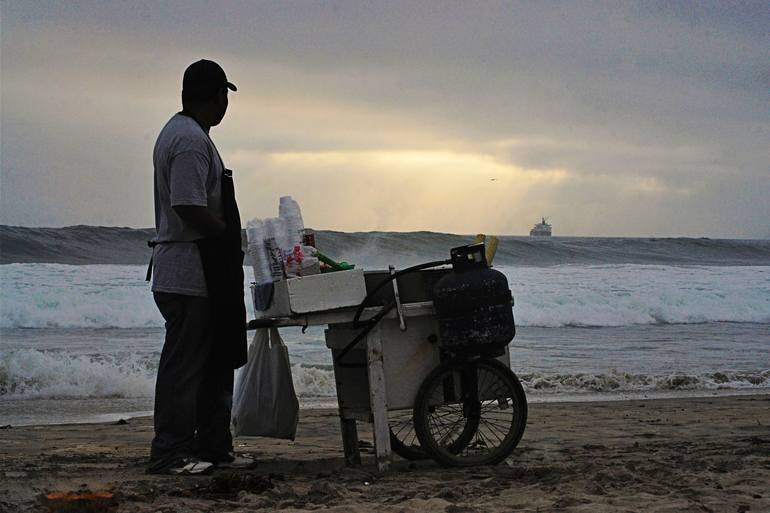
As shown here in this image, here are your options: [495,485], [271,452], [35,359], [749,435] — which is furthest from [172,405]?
[35,359]

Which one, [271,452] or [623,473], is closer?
[623,473]

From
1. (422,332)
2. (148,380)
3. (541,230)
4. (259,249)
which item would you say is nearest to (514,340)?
(148,380)

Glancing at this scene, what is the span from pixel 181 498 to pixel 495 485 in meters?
1.38

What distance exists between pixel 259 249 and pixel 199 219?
38 centimetres

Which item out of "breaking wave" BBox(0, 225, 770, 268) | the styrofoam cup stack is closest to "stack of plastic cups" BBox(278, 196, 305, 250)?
the styrofoam cup stack

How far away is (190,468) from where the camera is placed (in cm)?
457

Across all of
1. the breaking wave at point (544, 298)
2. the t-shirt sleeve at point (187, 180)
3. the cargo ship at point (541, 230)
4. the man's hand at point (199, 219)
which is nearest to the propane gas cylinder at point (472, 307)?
the man's hand at point (199, 219)

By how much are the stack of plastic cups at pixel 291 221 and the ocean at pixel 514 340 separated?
3.56 metres

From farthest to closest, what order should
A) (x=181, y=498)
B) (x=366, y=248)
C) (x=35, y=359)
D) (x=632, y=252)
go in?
(x=632, y=252)
(x=366, y=248)
(x=35, y=359)
(x=181, y=498)

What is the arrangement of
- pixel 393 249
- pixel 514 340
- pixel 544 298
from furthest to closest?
pixel 393 249, pixel 544 298, pixel 514 340

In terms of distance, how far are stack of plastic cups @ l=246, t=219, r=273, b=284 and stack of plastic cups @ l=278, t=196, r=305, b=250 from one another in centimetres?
13

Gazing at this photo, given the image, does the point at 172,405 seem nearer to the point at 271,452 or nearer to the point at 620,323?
the point at 271,452

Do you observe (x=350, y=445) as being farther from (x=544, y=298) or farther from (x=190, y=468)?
(x=544, y=298)

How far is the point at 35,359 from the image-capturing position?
9117 millimetres
